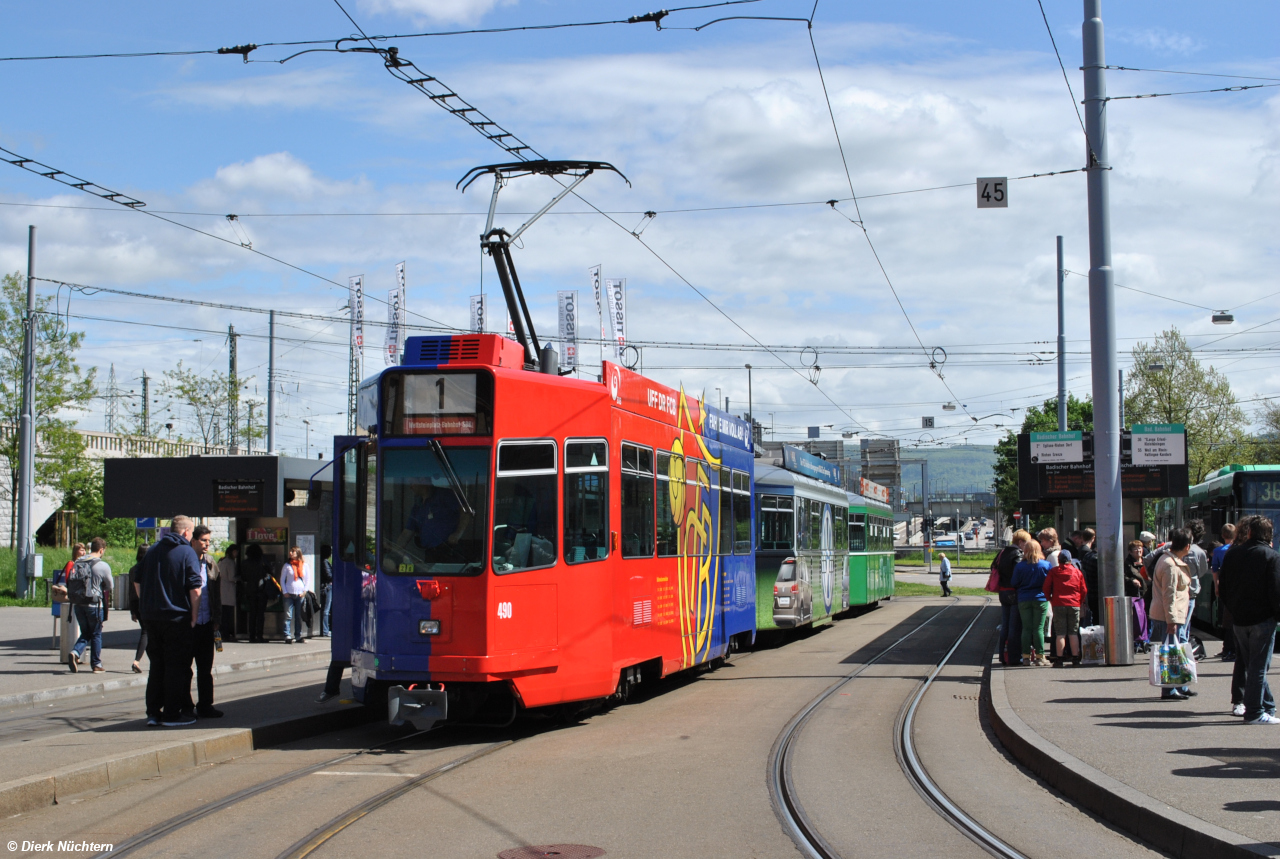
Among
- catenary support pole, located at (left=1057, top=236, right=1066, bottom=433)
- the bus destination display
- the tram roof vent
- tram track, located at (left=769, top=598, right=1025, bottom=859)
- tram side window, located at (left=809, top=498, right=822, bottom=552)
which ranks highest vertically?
catenary support pole, located at (left=1057, top=236, right=1066, bottom=433)

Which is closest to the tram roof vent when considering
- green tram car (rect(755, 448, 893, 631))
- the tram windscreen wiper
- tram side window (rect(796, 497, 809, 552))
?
the tram windscreen wiper

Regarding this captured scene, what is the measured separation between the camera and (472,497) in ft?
33.3

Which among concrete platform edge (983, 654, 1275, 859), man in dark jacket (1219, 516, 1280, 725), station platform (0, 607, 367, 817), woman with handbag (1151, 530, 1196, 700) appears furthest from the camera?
woman with handbag (1151, 530, 1196, 700)

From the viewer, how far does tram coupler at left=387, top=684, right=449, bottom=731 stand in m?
9.84

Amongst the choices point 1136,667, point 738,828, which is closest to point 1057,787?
point 738,828

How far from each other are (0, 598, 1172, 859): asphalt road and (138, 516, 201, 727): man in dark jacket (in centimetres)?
126

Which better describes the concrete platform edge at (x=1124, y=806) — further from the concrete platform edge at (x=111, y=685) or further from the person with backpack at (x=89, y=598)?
the person with backpack at (x=89, y=598)

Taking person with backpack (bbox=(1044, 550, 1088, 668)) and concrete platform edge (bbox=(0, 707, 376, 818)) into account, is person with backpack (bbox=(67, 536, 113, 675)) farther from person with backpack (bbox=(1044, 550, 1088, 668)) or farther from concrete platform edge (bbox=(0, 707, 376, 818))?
person with backpack (bbox=(1044, 550, 1088, 668))

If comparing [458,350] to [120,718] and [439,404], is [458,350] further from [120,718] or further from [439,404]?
[120,718]

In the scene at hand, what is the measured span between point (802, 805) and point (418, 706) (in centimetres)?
363

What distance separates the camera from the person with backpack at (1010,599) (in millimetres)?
15508

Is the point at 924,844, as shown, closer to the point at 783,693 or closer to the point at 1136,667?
the point at 783,693

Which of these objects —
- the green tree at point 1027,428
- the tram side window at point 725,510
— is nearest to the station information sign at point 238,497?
the tram side window at point 725,510

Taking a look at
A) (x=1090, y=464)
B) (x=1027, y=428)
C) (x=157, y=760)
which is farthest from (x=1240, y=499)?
(x=1027, y=428)
